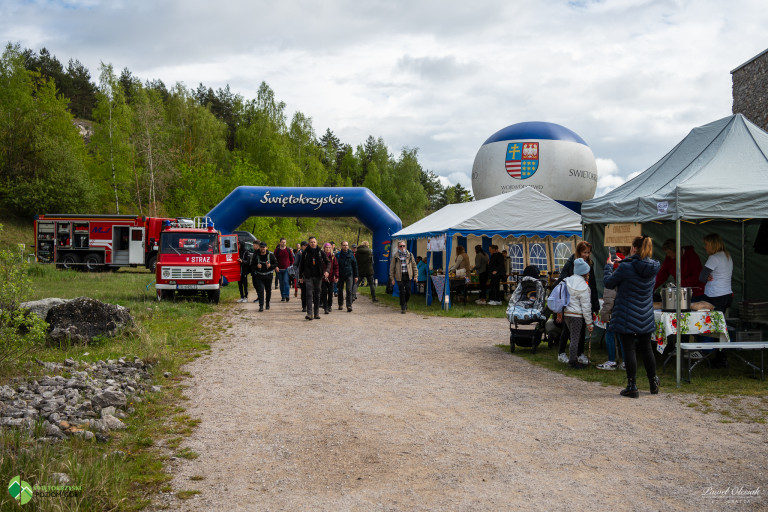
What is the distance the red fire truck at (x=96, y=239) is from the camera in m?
29.1

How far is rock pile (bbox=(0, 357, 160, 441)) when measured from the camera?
196 inches

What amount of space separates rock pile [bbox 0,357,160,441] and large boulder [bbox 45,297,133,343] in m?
1.87

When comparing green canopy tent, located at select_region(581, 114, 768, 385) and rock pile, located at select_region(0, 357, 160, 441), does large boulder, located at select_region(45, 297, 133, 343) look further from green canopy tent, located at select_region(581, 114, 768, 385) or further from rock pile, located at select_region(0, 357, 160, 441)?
green canopy tent, located at select_region(581, 114, 768, 385)

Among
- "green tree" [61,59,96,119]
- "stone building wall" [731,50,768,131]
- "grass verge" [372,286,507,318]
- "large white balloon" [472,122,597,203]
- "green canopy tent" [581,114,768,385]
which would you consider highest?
"green tree" [61,59,96,119]

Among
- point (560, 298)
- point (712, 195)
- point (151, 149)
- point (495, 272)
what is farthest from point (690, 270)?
point (151, 149)

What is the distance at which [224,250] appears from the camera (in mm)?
17500

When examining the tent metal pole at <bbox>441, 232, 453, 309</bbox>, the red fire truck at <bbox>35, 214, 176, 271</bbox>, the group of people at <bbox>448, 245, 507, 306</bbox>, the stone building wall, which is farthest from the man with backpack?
the red fire truck at <bbox>35, 214, 176, 271</bbox>

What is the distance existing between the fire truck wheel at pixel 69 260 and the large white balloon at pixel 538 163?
20.0 metres

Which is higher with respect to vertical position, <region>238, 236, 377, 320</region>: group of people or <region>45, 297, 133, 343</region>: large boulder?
<region>238, 236, 377, 320</region>: group of people

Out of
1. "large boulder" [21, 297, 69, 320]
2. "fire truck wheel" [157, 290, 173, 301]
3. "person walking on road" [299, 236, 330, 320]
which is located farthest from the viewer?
"fire truck wheel" [157, 290, 173, 301]

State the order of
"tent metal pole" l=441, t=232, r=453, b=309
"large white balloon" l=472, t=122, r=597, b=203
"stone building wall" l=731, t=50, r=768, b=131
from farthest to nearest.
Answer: "stone building wall" l=731, t=50, r=768, b=131
"large white balloon" l=472, t=122, r=597, b=203
"tent metal pole" l=441, t=232, r=453, b=309

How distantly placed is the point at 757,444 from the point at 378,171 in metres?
63.6

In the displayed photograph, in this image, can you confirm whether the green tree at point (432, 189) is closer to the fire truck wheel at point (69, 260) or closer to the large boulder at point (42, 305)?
the fire truck wheel at point (69, 260)

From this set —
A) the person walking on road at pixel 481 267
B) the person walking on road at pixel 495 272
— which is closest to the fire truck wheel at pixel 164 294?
the person walking on road at pixel 481 267
